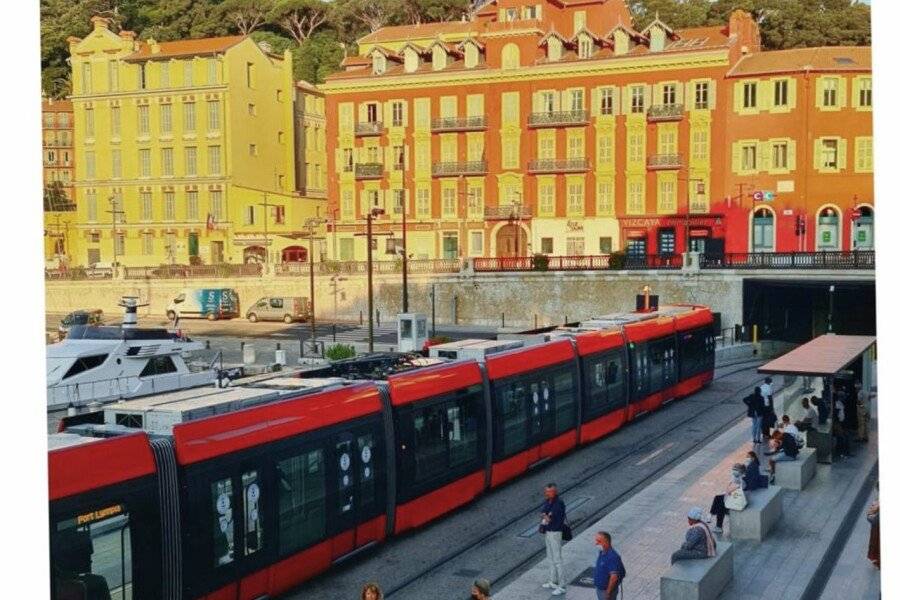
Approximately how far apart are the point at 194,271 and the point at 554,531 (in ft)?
156

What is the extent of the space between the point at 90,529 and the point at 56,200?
45.5 m

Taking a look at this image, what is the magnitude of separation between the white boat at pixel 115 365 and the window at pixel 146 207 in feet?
107

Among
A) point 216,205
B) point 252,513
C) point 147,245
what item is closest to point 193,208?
point 216,205

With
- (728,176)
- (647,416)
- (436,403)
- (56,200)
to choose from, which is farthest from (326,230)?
(436,403)

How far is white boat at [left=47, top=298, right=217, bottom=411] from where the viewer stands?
27.6m

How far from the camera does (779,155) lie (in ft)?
170

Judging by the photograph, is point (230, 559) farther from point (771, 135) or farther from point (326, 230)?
point (326, 230)

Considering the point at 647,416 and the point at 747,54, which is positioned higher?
the point at 747,54

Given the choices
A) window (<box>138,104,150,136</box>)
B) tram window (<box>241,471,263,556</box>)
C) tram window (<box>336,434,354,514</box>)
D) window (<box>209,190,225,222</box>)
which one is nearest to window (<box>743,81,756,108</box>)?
window (<box>209,190,225,222</box>)

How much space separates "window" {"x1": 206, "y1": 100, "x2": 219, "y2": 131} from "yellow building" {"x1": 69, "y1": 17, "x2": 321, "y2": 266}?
0.06 meters

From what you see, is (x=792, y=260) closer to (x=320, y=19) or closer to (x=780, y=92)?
(x=780, y=92)

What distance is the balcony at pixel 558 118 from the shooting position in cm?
5781

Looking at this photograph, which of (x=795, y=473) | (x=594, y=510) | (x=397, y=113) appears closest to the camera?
(x=594, y=510)

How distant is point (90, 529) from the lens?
9852mm
